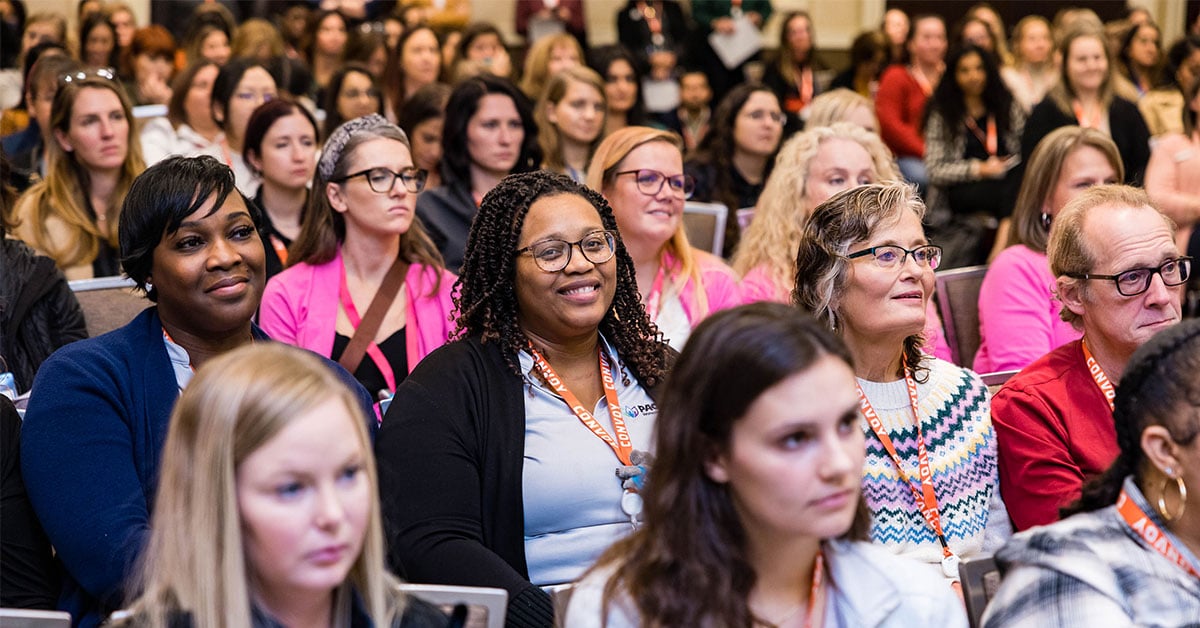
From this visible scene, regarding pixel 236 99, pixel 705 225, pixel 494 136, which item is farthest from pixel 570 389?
pixel 236 99

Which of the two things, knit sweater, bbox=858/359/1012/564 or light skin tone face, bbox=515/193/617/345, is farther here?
light skin tone face, bbox=515/193/617/345

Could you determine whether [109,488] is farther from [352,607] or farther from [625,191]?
[625,191]

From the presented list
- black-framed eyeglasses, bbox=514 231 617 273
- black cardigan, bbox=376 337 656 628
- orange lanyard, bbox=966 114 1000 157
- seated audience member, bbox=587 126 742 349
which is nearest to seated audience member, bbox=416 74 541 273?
seated audience member, bbox=587 126 742 349

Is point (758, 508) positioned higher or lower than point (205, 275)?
lower

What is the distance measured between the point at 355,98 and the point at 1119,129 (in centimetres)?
359

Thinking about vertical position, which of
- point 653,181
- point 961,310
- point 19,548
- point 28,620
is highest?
point 653,181

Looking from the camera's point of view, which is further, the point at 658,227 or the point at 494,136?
the point at 494,136

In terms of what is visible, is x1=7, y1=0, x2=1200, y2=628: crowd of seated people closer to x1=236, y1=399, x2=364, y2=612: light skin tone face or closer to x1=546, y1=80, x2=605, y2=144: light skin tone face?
x1=236, y1=399, x2=364, y2=612: light skin tone face

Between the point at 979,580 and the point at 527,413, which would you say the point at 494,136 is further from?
the point at 979,580

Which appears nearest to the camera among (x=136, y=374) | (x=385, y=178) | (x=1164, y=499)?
(x=1164, y=499)

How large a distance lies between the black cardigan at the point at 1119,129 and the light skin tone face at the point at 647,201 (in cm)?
266

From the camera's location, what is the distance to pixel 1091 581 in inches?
68.8

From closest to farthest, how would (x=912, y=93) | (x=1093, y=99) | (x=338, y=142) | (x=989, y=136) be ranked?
(x=338, y=142)
(x=1093, y=99)
(x=989, y=136)
(x=912, y=93)

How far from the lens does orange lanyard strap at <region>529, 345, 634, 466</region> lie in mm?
2539
